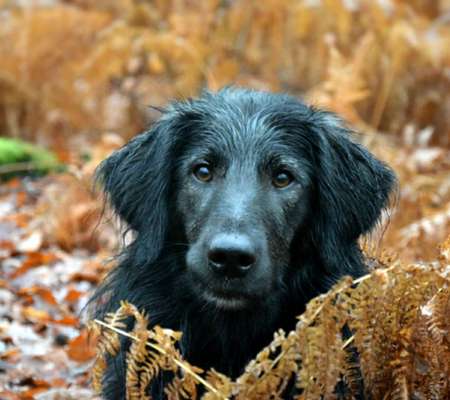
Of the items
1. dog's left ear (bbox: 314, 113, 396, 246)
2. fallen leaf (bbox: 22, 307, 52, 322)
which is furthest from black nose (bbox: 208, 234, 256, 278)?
fallen leaf (bbox: 22, 307, 52, 322)

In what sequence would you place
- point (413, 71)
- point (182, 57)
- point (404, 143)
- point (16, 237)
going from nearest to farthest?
point (16, 237) → point (404, 143) → point (182, 57) → point (413, 71)

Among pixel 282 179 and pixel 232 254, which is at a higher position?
pixel 282 179

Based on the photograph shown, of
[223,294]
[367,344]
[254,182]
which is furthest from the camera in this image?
[254,182]

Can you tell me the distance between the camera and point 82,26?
1162 centimetres

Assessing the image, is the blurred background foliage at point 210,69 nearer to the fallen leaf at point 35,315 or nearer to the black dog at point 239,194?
the fallen leaf at point 35,315

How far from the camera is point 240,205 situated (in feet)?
12.0

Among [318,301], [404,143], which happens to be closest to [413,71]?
[404,143]

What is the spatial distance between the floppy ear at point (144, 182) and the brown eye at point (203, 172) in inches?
7.1

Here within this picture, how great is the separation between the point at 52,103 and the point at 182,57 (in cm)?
289

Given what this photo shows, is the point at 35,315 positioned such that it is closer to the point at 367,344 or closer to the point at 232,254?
the point at 232,254

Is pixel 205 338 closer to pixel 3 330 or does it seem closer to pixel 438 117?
pixel 3 330

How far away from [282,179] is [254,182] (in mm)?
196

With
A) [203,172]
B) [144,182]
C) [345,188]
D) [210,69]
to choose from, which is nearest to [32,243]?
[210,69]

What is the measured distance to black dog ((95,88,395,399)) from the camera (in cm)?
398
